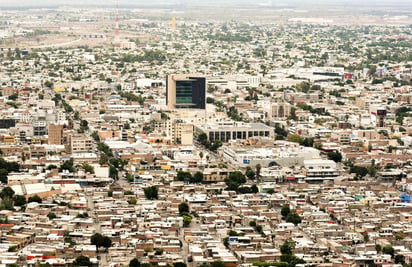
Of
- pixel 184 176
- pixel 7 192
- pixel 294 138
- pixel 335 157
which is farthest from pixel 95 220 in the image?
pixel 294 138

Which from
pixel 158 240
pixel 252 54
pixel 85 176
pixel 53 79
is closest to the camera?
pixel 158 240

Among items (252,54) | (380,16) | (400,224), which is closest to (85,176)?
(400,224)

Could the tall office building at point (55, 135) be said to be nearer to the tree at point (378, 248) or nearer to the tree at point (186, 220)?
the tree at point (186, 220)

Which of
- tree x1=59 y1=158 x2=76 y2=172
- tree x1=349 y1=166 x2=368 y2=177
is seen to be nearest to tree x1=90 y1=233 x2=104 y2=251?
tree x1=59 y1=158 x2=76 y2=172

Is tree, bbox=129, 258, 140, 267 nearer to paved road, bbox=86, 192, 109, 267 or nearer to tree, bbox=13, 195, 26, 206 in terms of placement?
paved road, bbox=86, 192, 109, 267

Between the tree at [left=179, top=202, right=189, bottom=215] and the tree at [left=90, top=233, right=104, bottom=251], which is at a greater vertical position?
the tree at [left=90, top=233, right=104, bottom=251]

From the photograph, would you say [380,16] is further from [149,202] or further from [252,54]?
[149,202]

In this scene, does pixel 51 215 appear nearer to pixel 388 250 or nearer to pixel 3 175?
pixel 3 175
